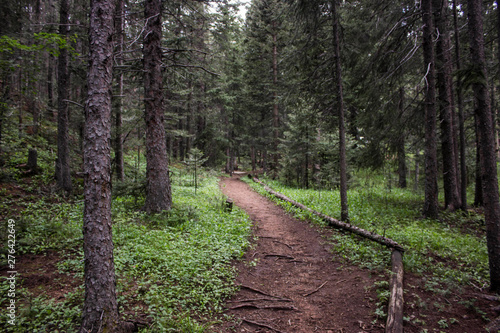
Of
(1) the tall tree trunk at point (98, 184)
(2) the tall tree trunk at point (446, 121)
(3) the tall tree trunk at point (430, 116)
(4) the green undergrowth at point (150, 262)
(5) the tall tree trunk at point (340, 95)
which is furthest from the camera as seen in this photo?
(2) the tall tree trunk at point (446, 121)

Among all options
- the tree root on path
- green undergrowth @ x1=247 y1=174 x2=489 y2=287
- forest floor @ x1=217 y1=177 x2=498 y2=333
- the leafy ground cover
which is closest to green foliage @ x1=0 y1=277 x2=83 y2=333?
forest floor @ x1=217 y1=177 x2=498 y2=333

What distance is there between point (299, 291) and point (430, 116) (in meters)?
8.44

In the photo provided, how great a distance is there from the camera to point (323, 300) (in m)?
5.05

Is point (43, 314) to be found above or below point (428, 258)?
above

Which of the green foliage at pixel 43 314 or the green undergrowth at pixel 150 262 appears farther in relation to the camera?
the green undergrowth at pixel 150 262

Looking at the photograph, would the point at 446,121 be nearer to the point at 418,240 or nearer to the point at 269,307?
the point at 418,240

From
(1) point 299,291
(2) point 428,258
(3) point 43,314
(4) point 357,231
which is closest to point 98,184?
(3) point 43,314

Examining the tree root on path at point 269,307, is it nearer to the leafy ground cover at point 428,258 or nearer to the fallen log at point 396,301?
the leafy ground cover at point 428,258

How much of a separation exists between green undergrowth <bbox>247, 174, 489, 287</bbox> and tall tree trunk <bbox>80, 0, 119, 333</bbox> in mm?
5757

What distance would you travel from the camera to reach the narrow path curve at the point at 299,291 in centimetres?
429

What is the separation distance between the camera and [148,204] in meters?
8.36

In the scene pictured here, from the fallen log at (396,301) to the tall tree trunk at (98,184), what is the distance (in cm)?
426

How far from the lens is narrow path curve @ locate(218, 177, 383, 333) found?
429 centimetres

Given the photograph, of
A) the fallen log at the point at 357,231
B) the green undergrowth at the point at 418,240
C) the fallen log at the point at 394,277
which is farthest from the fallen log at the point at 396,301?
the fallen log at the point at 357,231
